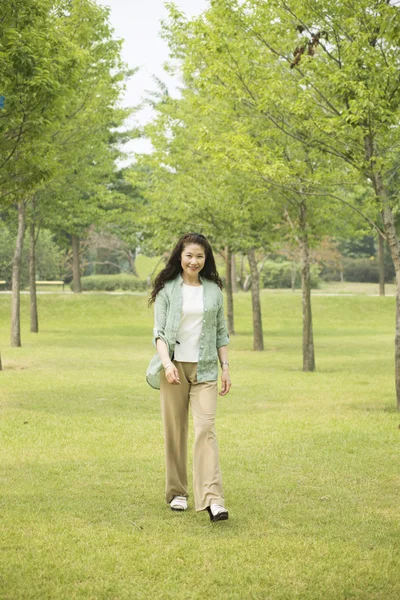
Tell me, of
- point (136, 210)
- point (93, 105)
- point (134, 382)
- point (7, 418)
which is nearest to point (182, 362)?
point (7, 418)

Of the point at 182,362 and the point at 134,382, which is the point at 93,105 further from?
the point at 182,362

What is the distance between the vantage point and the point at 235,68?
14.0 metres

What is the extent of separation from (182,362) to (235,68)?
27.3ft

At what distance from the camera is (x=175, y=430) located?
684cm

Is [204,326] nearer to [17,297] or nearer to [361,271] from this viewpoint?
Answer: [17,297]

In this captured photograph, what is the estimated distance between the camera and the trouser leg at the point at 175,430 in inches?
267

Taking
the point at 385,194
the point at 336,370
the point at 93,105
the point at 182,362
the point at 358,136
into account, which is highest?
the point at 93,105

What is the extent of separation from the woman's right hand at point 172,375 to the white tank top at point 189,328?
0.22 m

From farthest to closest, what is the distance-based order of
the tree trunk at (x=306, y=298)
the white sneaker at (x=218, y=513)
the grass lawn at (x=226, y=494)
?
Answer: the tree trunk at (x=306, y=298) → the white sneaker at (x=218, y=513) → the grass lawn at (x=226, y=494)

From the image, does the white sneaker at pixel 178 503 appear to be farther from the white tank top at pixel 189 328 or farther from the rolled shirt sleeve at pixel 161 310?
the rolled shirt sleeve at pixel 161 310

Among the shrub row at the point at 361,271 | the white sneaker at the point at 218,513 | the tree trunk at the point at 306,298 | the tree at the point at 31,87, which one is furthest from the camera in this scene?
the shrub row at the point at 361,271

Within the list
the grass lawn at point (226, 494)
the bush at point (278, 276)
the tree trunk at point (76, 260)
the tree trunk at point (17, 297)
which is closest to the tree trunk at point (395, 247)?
the grass lawn at point (226, 494)

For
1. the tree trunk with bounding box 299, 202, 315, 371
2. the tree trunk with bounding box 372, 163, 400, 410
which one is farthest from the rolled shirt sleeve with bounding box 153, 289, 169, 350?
the tree trunk with bounding box 299, 202, 315, 371

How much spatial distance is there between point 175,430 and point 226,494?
965mm
